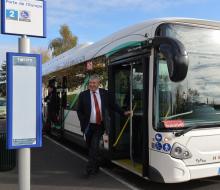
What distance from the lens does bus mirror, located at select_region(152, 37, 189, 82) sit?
5566 millimetres

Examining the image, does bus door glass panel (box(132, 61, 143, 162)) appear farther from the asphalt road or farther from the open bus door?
the asphalt road

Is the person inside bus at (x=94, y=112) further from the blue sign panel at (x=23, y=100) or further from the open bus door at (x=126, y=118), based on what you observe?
the blue sign panel at (x=23, y=100)

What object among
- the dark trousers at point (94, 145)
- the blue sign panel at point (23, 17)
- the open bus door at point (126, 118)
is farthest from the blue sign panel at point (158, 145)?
the blue sign panel at point (23, 17)

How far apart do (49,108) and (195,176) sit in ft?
25.9

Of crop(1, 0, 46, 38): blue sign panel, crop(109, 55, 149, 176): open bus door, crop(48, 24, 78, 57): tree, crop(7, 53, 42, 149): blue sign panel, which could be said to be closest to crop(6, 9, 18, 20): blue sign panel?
crop(1, 0, 46, 38): blue sign panel

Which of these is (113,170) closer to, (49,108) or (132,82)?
(132,82)

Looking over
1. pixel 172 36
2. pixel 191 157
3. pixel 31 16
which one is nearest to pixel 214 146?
pixel 191 157

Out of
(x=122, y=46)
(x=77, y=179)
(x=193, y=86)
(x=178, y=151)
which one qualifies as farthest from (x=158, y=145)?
(x=122, y=46)

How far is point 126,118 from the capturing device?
779cm

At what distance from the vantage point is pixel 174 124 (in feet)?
20.7

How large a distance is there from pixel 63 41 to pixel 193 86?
4634cm

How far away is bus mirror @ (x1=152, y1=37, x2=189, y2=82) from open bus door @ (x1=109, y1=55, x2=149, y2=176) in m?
0.95

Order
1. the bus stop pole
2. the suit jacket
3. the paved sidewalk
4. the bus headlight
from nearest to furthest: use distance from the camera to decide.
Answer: the bus stop pole < the bus headlight < the paved sidewalk < the suit jacket

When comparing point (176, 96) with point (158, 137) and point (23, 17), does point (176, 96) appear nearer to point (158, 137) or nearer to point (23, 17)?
point (158, 137)
